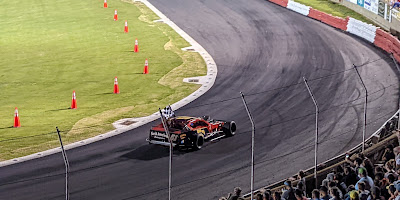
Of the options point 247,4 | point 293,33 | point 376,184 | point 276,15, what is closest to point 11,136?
point 376,184

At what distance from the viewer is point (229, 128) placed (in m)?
28.0

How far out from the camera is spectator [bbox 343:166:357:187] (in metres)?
17.9

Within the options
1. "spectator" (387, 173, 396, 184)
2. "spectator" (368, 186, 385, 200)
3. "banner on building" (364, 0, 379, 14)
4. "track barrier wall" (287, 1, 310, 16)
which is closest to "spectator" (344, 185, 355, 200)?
"spectator" (368, 186, 385, 200)

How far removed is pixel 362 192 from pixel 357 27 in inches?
1256

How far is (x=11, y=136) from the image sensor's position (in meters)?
28.9

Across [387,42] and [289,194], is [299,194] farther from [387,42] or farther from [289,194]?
[387,42]

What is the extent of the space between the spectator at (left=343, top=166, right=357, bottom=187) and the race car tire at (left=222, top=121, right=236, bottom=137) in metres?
10.3

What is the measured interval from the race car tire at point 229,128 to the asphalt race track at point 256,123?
0.29 m

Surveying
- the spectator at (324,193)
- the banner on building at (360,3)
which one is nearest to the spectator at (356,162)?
the spectator at (324,193)

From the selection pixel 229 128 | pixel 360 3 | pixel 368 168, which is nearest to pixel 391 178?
pixel 368 168

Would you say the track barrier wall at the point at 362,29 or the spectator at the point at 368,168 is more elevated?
the track barrier wall at the point at 362,29

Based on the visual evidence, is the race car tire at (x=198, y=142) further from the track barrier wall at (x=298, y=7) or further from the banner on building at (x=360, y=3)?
the track barrier wall at (x=298, y=7)

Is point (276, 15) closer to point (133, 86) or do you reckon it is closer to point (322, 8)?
point (322, 8)

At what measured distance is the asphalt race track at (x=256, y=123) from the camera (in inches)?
927
